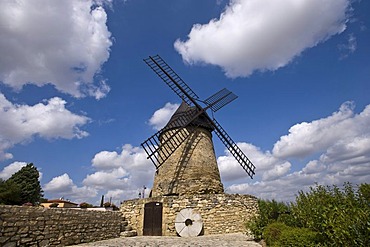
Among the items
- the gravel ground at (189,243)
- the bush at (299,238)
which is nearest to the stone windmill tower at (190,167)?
the gravel ground at (189,243)

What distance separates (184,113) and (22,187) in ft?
78.0

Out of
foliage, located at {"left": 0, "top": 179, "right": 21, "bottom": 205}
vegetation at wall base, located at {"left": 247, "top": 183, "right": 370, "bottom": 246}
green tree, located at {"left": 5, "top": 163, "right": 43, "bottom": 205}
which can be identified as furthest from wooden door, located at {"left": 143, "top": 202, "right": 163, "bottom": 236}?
green tree, located at {"left": 5, "top": 163, "right": 43, "bottom": 205}

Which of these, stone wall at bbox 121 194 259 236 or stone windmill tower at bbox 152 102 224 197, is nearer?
stone wall at bbox 121 194 259 236

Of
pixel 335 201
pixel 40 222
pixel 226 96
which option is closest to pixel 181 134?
pixel 226 96

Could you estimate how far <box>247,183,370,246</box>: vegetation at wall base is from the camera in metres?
3.67

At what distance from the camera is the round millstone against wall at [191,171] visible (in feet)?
46.9

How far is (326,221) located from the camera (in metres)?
4.43

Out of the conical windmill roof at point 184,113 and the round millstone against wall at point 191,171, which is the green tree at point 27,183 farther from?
the conical windmill roof at point 184,113

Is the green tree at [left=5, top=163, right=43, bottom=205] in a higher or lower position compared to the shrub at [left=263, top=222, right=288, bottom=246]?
higher

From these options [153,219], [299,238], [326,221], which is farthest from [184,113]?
[326,221]

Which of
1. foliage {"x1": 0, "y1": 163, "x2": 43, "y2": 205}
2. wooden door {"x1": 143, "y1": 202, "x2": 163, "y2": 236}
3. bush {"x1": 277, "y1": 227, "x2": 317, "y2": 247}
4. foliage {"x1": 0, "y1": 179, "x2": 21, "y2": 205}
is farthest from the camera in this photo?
foliage {"x1": 0, "y1": 163, "x2": 43, "y2": 205}

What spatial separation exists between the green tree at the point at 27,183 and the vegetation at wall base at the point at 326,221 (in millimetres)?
28595

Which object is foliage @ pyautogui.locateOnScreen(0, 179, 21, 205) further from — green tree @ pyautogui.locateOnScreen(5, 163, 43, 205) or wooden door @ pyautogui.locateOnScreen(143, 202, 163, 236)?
wooden door @ pyautogui.locateOnScreen(143, 202, 163, 236)

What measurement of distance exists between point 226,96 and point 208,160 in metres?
6.44
